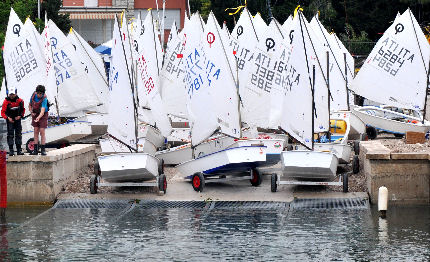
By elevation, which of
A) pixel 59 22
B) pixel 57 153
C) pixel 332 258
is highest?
pixel 59 22

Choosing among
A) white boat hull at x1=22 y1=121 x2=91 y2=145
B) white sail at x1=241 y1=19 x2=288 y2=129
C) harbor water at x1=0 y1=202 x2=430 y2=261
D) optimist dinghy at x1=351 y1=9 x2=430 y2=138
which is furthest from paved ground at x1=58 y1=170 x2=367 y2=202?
optimist dinghy at x1=351 y1=9 x2=430 y2=138

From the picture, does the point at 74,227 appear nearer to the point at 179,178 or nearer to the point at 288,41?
the point at 179,178

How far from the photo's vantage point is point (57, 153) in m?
27.1

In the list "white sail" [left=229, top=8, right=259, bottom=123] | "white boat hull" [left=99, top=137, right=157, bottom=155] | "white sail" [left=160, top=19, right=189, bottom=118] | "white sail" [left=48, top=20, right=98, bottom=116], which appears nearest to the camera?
"white boat hull" [left=99, top=137, right=157, bottom=155]

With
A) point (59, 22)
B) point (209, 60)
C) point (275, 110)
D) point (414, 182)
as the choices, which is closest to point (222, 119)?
point (209, 60)

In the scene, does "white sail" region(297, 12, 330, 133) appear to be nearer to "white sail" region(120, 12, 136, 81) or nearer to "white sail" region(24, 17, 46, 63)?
"white sail" region(120, 12, 136, 81)

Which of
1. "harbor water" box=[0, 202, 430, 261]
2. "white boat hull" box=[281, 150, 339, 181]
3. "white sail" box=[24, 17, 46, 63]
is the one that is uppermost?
"white sail" box=[24, 17, 46, 63]

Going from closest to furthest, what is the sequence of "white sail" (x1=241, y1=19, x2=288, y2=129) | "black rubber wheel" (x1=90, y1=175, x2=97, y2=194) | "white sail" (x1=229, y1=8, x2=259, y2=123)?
"black rubber wheel" (x1=90, y1=175, x2=97, y2=194), "white sail" (x1=241, y1=19, x2=288, y2=129), "white sail" (x1=229, y1=8, x2=259, y2=123)

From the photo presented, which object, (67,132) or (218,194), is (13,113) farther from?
(67,132)

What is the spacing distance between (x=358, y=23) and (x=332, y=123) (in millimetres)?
34510

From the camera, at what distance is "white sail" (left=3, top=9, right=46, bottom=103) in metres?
38.8

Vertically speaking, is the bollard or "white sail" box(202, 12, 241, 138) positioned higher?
"white sail" box(202, 12, 241, 138)

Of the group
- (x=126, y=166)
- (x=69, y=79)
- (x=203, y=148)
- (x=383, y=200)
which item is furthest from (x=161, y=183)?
(x=69, y=79)

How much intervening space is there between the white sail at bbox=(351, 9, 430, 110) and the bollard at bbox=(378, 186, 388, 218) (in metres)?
18.4
